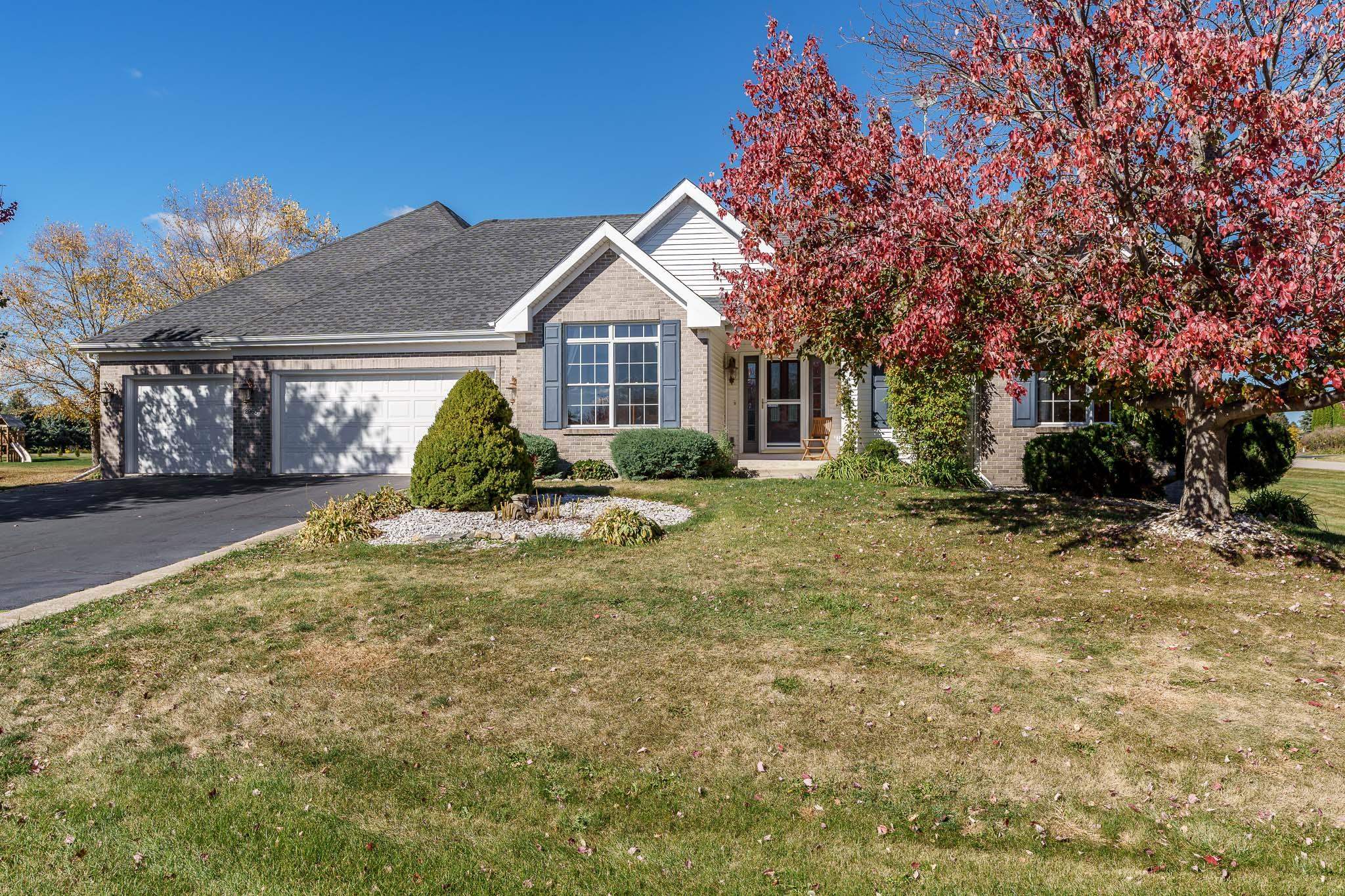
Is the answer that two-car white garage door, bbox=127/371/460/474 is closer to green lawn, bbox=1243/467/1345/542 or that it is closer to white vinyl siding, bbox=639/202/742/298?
white vinyl siding, bbox=639/202/742/298

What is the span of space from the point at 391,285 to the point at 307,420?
3.79 metres

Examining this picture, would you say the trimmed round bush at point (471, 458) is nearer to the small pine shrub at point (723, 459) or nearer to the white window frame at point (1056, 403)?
the small pine shrub at point (723, 459)

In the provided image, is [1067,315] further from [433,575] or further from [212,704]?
[212,704]

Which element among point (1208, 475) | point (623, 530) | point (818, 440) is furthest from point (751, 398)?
point (1208, 475)

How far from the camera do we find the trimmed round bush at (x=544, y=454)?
575 inches

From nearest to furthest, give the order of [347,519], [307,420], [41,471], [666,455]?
[347,519] → [666,455] → [307,420] → [41,471]

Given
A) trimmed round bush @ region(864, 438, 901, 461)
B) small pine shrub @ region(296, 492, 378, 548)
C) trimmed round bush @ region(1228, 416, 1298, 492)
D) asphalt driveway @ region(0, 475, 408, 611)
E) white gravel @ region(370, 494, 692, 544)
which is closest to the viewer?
asphalt driveway @ region(0, 475, 408, 611)

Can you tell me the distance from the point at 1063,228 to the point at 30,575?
10.6 metres

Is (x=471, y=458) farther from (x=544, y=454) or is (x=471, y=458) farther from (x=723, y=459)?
(x=723, y=459)

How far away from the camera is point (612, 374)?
51.7 ft

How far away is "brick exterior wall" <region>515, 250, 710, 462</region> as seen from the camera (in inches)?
605

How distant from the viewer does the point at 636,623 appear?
6641mm

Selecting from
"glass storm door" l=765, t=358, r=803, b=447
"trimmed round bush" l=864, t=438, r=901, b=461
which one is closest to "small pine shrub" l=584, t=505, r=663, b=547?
"trimmed round bush" l=864, t=438, r=901, b=461

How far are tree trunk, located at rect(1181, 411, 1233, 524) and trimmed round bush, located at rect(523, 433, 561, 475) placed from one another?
9.58m
